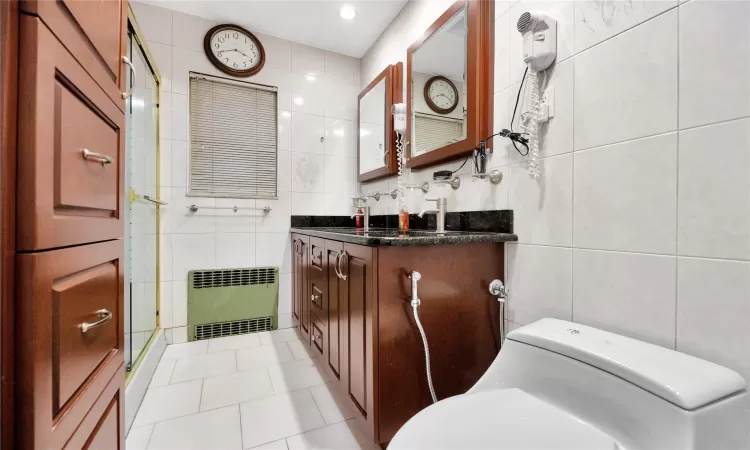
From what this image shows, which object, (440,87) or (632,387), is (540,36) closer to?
(440,87)

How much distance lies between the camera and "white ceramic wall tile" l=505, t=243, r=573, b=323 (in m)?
1.15

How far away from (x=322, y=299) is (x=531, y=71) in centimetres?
147

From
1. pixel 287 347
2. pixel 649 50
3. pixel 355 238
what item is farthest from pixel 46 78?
pixel 287 347

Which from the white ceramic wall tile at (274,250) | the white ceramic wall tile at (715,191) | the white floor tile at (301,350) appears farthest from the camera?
the white ceramic wall tile at (274,250)

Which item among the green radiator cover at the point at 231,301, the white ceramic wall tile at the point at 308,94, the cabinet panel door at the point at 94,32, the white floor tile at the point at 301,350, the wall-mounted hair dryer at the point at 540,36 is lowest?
the white floor tile at the point at 301,350

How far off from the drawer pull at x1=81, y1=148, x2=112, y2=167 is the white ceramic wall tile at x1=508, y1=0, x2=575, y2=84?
150 cm

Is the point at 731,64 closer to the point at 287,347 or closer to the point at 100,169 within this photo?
the point at 100,169

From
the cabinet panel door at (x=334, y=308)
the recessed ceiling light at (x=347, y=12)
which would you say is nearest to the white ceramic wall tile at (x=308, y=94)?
the recessed ceiling light at (x=347, y=12)

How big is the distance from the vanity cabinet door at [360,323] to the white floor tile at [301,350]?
0.82 metres

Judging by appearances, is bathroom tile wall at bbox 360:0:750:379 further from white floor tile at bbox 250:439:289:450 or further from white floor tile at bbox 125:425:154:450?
white floor tile at bbox 125:425:154:450

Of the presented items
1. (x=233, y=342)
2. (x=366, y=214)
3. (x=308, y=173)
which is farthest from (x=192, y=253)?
(x=366, y=214)

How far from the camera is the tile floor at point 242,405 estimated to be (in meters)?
1.29

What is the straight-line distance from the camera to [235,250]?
2.50 meters

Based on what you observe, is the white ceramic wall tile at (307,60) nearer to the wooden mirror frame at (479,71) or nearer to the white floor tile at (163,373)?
the wooden mirror frame at (479,71)
